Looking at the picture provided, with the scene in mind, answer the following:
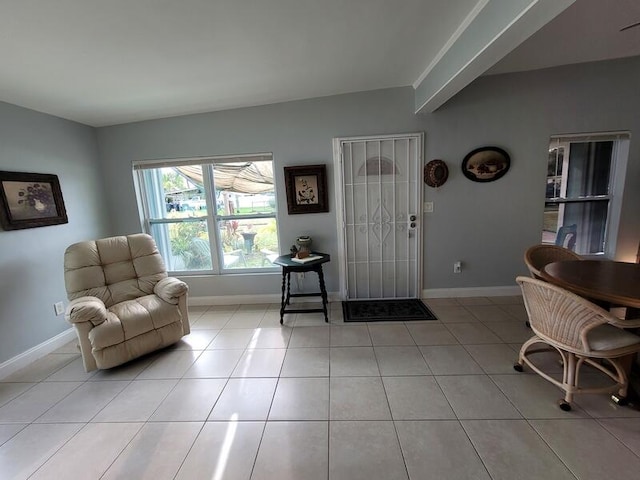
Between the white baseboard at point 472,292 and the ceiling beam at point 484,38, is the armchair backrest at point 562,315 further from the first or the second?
the white baseboard at point 472,292

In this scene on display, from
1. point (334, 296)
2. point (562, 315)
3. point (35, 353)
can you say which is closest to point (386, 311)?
point (334, 296)

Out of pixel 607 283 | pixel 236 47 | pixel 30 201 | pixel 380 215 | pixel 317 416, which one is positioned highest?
pixel 236 47

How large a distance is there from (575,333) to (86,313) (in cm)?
329

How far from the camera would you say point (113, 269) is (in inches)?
107

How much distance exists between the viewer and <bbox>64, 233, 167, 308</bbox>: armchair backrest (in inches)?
98.3

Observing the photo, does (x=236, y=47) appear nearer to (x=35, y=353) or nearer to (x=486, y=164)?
(x=486, y=164)

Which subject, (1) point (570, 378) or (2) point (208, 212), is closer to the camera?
(1) point (570, 378)

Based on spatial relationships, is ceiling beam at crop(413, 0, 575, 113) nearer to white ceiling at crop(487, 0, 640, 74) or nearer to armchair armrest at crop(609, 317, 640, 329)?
white ceiling at crop(487, 0, 640, 74)

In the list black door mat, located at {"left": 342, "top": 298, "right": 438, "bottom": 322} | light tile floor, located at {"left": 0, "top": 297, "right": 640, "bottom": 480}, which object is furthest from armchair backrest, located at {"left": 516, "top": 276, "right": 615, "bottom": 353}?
black door mat, located at {"left": 342, "top": 298, "right": 438, "bottom": 322}

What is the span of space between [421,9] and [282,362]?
2.64 meters

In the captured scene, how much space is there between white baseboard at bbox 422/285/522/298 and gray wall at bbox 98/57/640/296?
0.21ft

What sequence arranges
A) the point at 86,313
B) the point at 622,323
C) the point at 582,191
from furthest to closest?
the point at 582,191
the point at 86,313
the point at 622,323

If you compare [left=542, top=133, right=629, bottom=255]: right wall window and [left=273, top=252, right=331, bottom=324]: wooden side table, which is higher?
[left=542, top=133, right=629, bottom=255]: right wall window

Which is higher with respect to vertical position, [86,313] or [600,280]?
[600,280]
